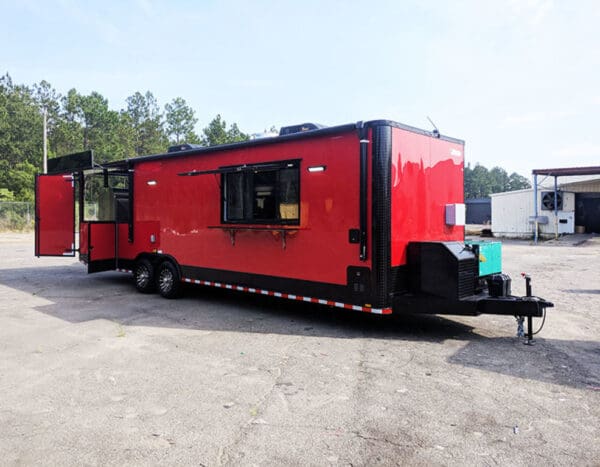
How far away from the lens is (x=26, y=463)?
3.17m

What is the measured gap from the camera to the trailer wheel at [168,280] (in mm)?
9117

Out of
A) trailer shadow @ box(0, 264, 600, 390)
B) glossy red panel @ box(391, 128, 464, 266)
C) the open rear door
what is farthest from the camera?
the open rear door

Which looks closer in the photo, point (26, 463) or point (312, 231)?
point (26, 463)

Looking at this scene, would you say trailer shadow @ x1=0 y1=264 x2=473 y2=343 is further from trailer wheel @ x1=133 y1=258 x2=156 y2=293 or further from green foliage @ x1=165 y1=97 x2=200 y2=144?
green foliage @ x1=165 y1=97 x2=200 y2=144

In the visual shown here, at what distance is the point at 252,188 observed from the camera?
7727 mm

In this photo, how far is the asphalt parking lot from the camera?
3.38 metres

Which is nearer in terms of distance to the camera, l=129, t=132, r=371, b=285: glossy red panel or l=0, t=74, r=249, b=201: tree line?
l=129, t=132, r=371, b=285: glossy red panel

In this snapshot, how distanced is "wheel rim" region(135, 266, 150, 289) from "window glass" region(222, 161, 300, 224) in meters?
2.70

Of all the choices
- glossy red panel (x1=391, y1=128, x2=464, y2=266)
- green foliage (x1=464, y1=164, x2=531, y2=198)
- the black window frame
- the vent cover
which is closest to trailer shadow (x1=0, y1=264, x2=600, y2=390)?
glossy red panel (x1=391, y1=128, x2=464, y2=266)

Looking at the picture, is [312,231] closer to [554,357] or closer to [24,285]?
[554,357]

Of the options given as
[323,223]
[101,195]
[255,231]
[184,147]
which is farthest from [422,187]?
[101,195]

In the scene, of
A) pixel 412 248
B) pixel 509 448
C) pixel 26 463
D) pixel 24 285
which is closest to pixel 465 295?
pixel 412 248

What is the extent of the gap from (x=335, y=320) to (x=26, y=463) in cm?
493

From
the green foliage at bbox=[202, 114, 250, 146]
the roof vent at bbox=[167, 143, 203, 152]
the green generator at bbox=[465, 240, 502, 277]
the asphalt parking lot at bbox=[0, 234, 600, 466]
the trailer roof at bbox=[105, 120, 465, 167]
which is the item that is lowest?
the asphalt parking lot at bbox=[0, 234, 600, 466]
